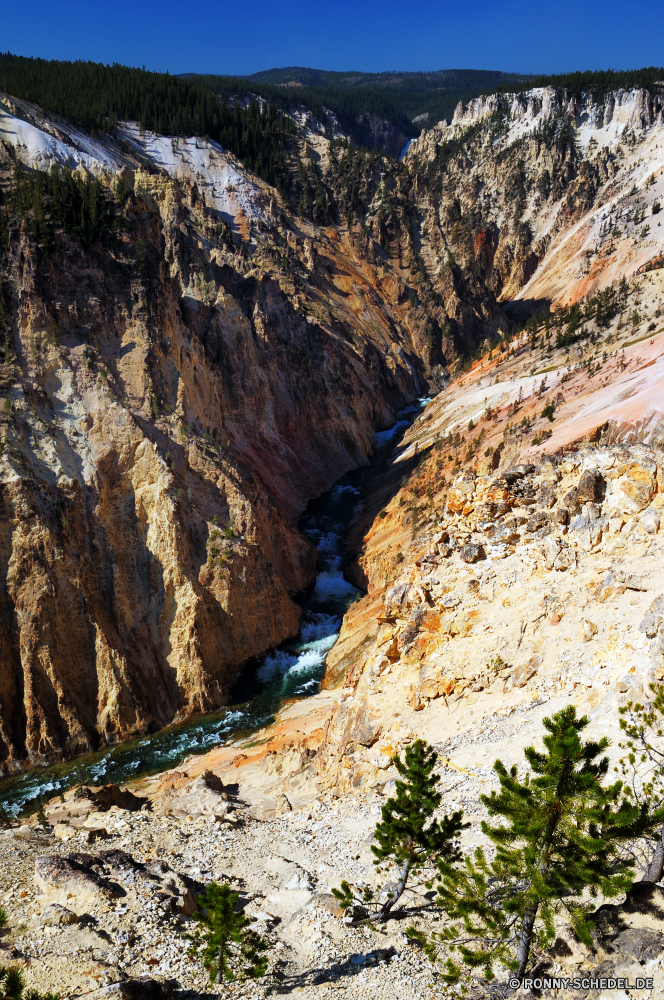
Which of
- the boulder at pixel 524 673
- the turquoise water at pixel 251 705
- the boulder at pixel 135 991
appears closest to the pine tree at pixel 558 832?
the boulder at pixel 135 991

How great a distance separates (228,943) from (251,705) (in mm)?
17992

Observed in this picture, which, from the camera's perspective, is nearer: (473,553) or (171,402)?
(473,553)

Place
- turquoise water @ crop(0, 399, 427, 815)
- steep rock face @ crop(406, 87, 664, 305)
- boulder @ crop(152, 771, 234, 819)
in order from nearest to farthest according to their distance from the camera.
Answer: boulder @ crop(152, 771, 234, 819), turquoise water @ crop(0, 399, 427, 815), steep rock face @ crop(406, 87, 664, 305)

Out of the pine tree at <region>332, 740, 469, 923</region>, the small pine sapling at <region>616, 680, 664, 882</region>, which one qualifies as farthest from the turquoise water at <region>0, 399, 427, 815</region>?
the small pine sapling at <region>616, 680, 664, 882</region>

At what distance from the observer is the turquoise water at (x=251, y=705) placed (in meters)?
25.7

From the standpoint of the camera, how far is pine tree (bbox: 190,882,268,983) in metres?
11.0

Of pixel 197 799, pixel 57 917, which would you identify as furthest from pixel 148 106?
pixel 57 917

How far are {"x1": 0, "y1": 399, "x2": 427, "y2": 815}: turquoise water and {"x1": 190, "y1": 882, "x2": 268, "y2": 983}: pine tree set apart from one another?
1478 cm

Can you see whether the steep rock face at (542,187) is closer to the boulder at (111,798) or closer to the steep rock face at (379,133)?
the steep rock face at (379,133)

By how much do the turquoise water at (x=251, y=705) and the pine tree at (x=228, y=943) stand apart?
1478cm

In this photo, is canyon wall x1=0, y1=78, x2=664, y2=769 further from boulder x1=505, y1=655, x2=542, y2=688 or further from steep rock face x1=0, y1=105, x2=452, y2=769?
boulder x1=505, y1=655, x2=542, y2=688

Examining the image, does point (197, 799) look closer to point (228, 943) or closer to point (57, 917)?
point (57, 917)

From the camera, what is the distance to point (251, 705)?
3059 cm

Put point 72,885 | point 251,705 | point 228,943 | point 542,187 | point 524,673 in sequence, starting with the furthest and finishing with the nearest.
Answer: point 542,187 → point 251,705 → point 524,673 → point 72,885 → point 228,943
